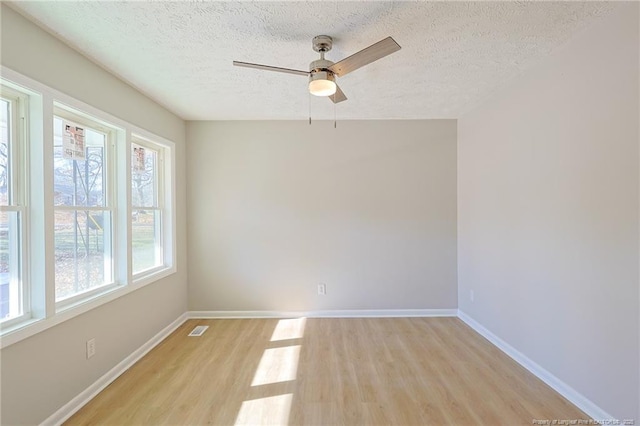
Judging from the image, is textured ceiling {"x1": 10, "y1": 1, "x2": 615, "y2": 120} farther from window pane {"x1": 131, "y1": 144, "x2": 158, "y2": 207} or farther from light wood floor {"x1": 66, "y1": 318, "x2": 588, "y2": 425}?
light wood floor {"x1": 66, "y1": 318, "x2": 588, "y2": 425}

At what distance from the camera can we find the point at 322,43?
185 cm

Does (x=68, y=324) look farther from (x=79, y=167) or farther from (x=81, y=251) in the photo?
(x=79, y=167)

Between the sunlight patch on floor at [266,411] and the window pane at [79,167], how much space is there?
6.29ft

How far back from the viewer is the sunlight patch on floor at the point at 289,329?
3.03 meters

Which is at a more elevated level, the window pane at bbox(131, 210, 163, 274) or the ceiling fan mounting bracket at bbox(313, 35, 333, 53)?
the ceiling fan mounting bracket at bbox(313, 35, 333, 53)

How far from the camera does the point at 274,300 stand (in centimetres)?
359

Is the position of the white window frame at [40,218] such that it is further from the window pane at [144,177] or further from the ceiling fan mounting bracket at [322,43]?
the ceiling fan mounting bracket at [322,43]

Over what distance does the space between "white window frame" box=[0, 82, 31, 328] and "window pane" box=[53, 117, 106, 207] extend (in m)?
0.19

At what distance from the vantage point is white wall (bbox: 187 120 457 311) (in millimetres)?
3586

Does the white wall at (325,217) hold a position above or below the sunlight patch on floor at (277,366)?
above

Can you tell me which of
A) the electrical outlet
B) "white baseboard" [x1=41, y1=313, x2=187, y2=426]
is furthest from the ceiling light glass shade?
"white baseboard" [x1=41, y1=313, x2=187, y2=426]

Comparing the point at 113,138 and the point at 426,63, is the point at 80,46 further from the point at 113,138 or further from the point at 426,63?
the point at 426,63

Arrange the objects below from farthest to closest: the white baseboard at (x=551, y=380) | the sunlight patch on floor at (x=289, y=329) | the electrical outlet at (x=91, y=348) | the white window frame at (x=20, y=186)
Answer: the sunlight patch on floor at (x=289, y=329) → the electrical outlet at (x=91, y=348) → the white baseboard at (x=551, y=380) → the white window frame at (x=20, y=186)

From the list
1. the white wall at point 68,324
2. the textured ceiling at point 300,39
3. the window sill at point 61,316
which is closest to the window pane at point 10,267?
the window sill at point 61,316
